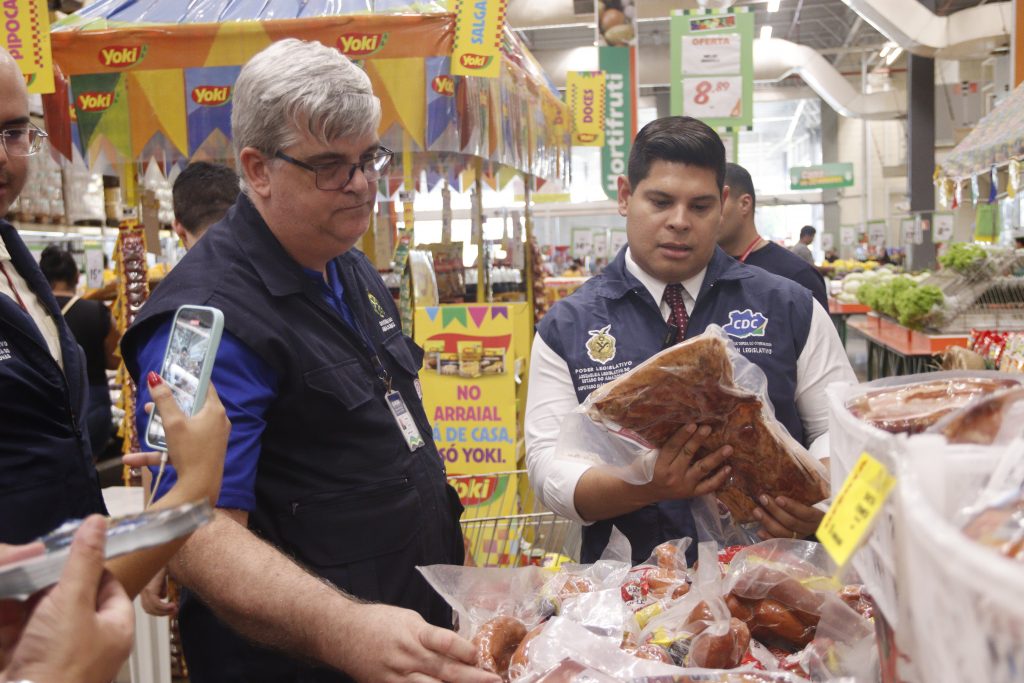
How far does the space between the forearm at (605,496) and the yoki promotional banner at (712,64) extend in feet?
22.8

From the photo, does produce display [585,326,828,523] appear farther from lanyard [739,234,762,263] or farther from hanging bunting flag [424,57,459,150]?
lanyard [739,234,762,263]

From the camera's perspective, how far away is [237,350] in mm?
1547

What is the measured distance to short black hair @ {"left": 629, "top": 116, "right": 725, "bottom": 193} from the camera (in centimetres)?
223

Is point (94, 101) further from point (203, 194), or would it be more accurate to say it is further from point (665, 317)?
point (665, 317)

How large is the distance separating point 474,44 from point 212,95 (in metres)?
1.39

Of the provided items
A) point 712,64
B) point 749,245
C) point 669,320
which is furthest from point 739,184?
point 712,64

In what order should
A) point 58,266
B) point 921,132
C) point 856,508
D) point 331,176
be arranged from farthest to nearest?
point 921,132 < point 58,266 < point 331,176 < point 856,508

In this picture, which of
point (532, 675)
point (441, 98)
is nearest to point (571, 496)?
point (532, 675)

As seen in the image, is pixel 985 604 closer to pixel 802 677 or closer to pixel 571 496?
pixel 802 677

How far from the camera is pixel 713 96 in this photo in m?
8.48

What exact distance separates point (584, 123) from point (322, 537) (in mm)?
8136

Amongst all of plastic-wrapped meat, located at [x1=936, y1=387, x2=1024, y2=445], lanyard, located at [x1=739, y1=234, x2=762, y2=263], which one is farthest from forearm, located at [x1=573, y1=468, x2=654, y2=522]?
lanyard, located at [x1=739, y1=234, x2=762, y2=263]

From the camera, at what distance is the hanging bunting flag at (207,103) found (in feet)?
14.7

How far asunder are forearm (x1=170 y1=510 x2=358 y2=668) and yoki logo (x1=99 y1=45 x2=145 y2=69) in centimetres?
378
